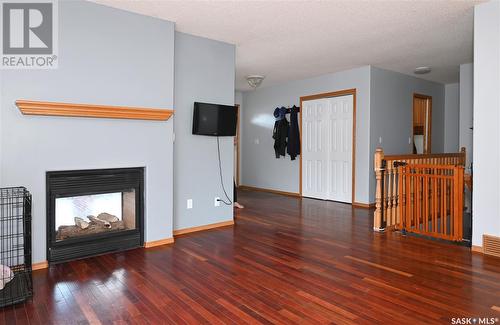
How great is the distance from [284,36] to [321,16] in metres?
0.72

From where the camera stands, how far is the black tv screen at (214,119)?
157 inches

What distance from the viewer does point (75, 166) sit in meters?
3.06

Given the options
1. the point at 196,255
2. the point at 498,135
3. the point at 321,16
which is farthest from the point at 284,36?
the point at 196,255

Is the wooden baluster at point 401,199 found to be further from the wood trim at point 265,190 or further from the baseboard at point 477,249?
the wood trim at point 265,190

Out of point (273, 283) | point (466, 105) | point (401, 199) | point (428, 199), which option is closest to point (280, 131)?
point (466, 105)

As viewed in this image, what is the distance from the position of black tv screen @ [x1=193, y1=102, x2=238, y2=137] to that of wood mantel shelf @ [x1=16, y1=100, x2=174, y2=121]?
19.3 inches

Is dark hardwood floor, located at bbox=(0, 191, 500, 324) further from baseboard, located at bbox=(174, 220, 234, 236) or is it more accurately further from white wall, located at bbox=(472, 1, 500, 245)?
white wall, located at bbox=(472, 1, 500, 245)

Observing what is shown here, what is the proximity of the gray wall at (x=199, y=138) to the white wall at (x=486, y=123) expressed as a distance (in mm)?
2650

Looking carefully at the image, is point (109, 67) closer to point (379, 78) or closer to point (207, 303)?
point (207, 303)

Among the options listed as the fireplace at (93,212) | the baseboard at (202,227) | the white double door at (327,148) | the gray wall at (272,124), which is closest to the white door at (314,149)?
the white double door at (327,148)

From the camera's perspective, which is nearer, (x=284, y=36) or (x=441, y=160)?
(x=284, y=36)

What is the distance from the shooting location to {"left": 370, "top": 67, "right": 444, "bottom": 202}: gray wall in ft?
18.9

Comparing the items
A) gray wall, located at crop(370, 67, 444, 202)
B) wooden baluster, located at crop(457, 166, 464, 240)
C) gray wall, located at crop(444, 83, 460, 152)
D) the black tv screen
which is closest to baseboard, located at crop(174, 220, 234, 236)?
the black tv screen

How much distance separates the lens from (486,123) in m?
3.24
